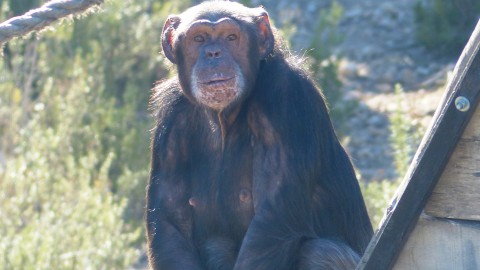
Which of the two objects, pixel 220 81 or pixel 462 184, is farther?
pixel 220 81

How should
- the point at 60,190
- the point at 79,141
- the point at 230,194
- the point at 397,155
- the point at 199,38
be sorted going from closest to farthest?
the point at 199,38, the point at 230,194, the point at 397,155, the point at 60,190, the point at 79,141

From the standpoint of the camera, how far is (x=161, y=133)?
15.6 feet

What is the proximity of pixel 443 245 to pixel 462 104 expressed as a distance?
0.48 m

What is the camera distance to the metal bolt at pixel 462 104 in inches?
123

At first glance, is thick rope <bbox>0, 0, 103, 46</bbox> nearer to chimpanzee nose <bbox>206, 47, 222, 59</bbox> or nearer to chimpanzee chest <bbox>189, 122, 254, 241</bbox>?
chimpanzee nose <bbox>206, 47, 222, 59</bbox>

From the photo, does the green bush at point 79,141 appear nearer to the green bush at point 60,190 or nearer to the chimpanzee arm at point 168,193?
the green bush at point 60,190

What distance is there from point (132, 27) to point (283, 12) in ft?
7.02

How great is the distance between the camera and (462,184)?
10.7 ft

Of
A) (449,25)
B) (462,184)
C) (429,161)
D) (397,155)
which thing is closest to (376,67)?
(449,25)

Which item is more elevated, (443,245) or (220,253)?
(443,245)

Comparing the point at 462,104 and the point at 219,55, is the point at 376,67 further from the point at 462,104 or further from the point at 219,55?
the point at 462,104

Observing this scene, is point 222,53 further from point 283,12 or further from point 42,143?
point 283,12

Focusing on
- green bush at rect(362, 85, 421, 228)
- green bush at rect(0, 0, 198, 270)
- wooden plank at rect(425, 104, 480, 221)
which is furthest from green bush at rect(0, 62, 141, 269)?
wooden plank at rect(425, 104, 480, 221)

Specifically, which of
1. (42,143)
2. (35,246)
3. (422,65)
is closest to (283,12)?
(422,65)
